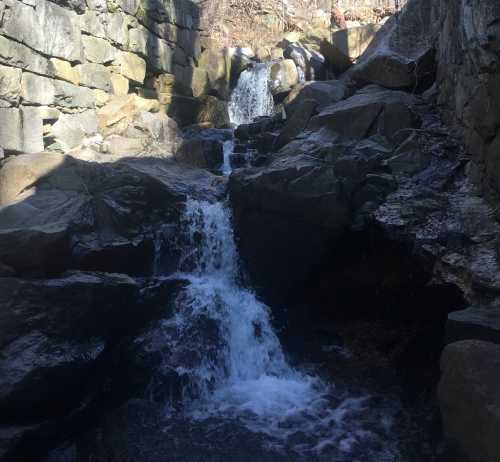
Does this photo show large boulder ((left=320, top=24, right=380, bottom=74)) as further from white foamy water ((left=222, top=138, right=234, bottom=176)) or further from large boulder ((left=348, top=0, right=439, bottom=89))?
white foamy water ((left=222, top=138, right=234, bottom=176))

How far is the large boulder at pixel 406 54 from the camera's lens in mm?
8648

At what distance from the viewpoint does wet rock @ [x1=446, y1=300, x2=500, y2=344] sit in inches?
154

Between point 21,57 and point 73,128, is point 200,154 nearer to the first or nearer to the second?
point 73,128

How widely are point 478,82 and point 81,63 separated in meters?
6.26

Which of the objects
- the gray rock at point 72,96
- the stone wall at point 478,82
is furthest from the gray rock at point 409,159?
the gray rock at point 72,96

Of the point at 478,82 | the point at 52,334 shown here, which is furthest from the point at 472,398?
the point at 52,334

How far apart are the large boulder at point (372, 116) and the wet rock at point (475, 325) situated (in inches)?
154

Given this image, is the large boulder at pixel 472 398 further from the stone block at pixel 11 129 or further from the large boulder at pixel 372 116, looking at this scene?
the stone block at pixel 11 129

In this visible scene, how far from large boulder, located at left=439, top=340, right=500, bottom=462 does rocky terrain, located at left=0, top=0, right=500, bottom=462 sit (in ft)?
0.05

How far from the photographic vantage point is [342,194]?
252 inches

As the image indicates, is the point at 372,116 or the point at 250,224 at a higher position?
the point at 372,116

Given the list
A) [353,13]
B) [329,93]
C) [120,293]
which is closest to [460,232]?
[120,293]

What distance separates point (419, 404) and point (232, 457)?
188cm

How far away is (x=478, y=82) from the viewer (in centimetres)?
540
